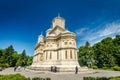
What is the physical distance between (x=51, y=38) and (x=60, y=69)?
49.6ft

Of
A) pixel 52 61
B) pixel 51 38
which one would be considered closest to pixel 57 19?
pixel 51 38

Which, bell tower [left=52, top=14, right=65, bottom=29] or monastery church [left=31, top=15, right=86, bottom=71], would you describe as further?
bell tower [left=52, top=14, right=65, bottom=29]

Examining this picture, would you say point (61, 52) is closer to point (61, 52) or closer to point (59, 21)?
point (61, 52)

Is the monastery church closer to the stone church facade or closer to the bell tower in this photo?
the stone church facade

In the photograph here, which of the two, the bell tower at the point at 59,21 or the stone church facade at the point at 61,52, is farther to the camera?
the bell tower at the point at 59,21

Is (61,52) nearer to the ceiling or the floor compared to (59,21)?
nearer to the floor

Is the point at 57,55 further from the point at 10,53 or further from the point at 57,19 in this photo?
the point at 10,53

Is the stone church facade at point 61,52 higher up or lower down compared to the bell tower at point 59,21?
lower down

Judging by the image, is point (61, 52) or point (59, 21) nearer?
point (61, 52)

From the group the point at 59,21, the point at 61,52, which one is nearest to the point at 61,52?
the point at 61,52

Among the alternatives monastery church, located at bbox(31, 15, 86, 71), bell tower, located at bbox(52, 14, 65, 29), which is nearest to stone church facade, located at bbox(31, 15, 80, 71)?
monastery church, located at bbox(31, 15, 86, 71)

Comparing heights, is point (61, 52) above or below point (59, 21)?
below

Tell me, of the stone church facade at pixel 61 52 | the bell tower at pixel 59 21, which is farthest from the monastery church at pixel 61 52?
the bell tower at pixel 59 21

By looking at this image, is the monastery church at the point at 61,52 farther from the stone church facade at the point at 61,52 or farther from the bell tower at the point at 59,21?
the bell tower at the point at 59,21
